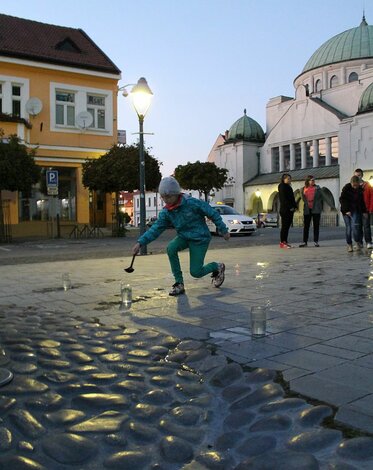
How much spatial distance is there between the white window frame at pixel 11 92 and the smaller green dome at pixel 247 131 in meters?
41.7

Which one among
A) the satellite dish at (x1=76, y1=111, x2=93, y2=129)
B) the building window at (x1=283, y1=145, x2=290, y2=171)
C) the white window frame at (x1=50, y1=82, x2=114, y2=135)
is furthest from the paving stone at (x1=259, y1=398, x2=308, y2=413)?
the building window at (x1=283, y1=145, x2=290, y2=171)

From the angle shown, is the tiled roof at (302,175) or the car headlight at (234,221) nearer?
the car headlight at (234,221)

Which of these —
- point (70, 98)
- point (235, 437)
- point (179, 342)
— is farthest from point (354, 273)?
point (70, 98)

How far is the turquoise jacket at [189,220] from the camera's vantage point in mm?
6742

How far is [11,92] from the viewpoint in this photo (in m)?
26.7

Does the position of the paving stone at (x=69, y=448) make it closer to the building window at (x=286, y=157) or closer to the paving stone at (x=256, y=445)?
the paving stone at (x=256, y=445)

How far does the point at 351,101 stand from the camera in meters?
56.2

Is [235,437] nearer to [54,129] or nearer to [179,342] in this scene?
[179,342]

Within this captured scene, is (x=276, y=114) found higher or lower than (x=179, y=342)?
higher

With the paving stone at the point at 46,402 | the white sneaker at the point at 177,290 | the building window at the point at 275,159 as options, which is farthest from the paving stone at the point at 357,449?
the building window at the point at 275,159

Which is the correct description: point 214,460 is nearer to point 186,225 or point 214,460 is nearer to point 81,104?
point 186,225

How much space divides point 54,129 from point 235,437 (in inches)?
1059

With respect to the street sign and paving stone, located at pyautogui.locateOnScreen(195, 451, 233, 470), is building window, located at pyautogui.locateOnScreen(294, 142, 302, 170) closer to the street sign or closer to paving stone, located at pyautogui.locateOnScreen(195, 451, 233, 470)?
the street sign

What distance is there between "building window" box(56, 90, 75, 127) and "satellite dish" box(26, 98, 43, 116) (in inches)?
65.2
